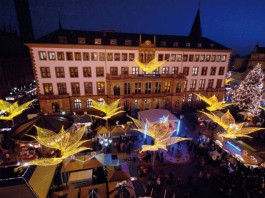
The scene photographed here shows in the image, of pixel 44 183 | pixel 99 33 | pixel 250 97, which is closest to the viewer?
pixel 44 183

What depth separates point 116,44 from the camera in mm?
27656

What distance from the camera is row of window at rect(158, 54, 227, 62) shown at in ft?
99.6

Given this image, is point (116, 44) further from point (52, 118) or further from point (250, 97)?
point (250, 97)

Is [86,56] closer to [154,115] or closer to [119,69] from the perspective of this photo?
[119,69]

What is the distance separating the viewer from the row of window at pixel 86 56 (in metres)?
25.0

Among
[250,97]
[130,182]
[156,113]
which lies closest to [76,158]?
[130,182]

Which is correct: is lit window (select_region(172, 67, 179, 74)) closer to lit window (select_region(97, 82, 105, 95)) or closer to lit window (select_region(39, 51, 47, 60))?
lit window (select_region(97, 82, 105, 95))

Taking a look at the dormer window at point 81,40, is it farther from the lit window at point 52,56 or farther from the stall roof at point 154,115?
the stall roof at point 154,115

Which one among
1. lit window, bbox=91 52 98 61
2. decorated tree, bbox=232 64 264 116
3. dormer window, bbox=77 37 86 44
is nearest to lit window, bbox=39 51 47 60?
dormer window, bbox=77 37 86 44

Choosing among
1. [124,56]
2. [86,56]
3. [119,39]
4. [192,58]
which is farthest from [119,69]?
[192,58]

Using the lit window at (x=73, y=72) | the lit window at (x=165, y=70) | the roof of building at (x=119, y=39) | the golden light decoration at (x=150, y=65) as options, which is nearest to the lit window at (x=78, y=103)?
the lit window at (x=73, y=72)

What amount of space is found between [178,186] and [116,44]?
23.3 metres

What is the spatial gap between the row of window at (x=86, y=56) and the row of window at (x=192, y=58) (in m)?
6.62

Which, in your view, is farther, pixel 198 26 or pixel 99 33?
pixel 198 26
